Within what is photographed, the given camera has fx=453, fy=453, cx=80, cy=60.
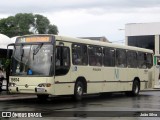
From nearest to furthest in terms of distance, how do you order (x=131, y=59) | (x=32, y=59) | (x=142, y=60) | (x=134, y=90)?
1. (x=32, y=59)
2. (x=131, y=59)
3. (x=134, y=90)
4. (x=142, y=60)

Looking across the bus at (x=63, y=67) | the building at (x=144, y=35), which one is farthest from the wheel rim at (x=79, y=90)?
the building at (x=144, y=35)

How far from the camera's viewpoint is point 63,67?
20.0 metres

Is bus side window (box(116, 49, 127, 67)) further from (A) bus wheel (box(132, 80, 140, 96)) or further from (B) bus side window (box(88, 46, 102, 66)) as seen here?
(B) bus side window (box(88, 46, 102, 66))

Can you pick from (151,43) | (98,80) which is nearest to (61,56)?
(98,80)

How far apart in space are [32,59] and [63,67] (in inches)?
55.8

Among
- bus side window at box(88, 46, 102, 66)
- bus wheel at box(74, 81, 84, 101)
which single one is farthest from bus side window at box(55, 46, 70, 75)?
bus side window at box(88, 46, 102, 66)

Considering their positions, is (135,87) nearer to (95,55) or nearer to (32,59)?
(95,55)

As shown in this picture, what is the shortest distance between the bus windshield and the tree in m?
62.8

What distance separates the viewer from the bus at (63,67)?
19.3 m

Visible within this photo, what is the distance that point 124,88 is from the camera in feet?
85.0

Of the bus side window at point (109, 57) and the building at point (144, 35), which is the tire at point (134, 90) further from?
the building at point (144, 35)

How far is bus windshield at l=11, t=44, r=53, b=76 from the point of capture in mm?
19359

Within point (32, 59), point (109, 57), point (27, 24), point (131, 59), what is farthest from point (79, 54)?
point (27, 24)

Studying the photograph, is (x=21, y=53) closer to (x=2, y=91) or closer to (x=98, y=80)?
(x=98, y=80)
